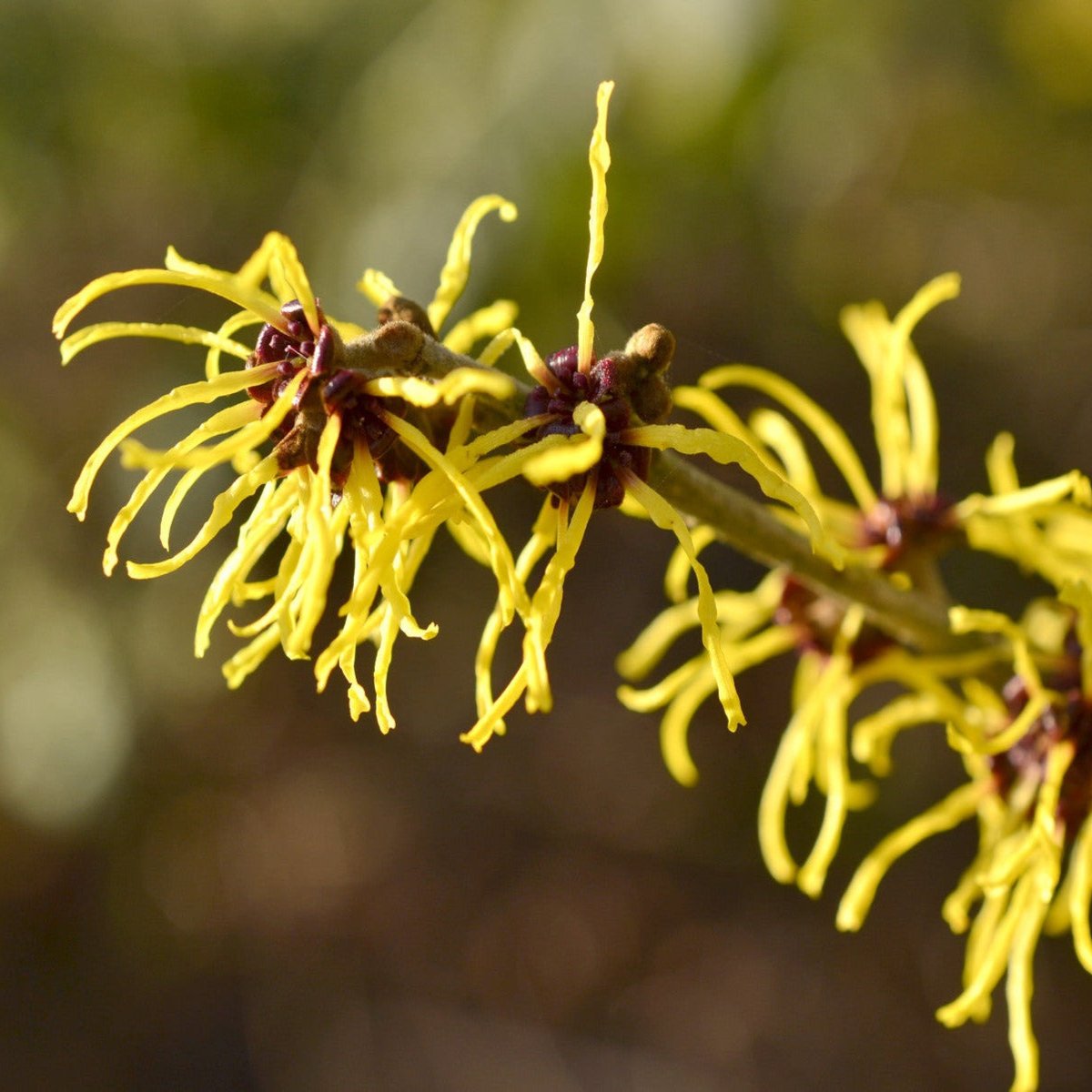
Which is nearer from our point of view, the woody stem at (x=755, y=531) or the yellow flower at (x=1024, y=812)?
the woody stem at (x=755, y=531)

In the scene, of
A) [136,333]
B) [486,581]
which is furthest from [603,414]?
[486,581]

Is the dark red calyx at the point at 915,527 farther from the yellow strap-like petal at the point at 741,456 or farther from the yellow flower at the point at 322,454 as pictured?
the yellow flower at the point at 322,454

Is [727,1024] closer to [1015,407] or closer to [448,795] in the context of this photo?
[448,795]

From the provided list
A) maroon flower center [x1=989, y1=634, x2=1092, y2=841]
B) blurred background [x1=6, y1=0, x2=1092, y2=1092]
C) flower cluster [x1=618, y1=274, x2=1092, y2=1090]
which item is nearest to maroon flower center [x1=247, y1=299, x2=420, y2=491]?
flower cluster [x1=618, y1=274, x2=1092, y2=1090]

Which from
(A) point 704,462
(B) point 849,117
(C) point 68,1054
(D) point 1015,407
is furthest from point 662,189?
(C) point 68,1054

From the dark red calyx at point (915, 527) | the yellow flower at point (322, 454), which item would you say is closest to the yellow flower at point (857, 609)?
the dark red calyx at point (915, 527)

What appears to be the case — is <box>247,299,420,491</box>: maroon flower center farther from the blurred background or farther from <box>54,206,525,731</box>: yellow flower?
the blurred background
